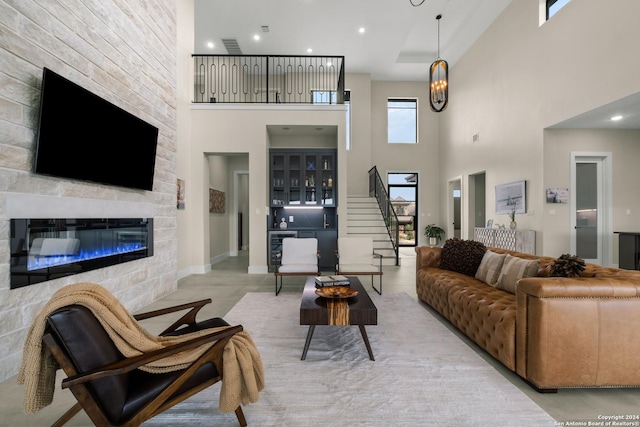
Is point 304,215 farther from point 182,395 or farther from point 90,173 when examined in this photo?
point 182,395

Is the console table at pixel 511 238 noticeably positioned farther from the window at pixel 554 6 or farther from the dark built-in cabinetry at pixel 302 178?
the window at pixel 554 6

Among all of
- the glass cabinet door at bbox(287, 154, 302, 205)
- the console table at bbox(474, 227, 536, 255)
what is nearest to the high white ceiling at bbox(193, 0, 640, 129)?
the console table at bbox(474, 227, 536, 255)

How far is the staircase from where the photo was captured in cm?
746

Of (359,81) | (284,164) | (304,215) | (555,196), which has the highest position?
(359,81)

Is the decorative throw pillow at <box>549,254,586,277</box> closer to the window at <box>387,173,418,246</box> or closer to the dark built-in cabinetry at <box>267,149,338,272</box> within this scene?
the dark built-in cabinetry at <box>267,149,338,272</box>

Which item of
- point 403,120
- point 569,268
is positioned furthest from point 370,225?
point 569,268

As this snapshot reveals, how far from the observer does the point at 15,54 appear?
226cm

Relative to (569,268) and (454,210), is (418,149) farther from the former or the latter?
(569,268)

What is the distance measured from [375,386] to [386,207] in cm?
642

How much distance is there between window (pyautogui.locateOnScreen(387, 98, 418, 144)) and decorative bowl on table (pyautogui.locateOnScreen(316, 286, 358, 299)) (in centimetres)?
907

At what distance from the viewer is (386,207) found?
26.9 feet

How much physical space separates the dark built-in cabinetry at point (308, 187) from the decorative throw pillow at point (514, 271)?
3.90 metres

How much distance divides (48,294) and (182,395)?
6.37 feet

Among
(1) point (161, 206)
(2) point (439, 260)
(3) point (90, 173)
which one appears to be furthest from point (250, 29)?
(2) point (439, 260)
